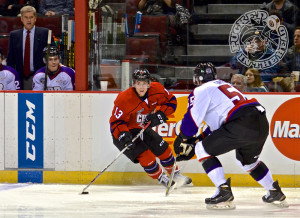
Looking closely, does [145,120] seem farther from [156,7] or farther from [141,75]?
[156,7]

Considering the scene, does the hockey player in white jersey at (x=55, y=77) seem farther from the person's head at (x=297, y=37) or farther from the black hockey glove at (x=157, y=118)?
the person's head at (x=297, y=37)

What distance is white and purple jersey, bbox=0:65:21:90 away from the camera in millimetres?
6227

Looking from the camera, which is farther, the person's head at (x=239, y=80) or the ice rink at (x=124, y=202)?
the person's head at (x=239, y=80)

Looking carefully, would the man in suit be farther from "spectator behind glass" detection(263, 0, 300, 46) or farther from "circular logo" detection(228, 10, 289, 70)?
"spectator behind glass" detection(263, 0, 300, 46)

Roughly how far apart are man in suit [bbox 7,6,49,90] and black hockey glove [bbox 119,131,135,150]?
119cm

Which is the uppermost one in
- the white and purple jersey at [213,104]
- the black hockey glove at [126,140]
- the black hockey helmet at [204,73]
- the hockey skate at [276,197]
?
the black hockey helmet at [204,73]

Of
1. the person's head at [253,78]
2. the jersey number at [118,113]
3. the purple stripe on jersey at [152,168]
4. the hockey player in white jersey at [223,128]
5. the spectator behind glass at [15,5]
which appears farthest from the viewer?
the spectator behind glass at [15,5]

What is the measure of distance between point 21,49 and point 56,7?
48cm

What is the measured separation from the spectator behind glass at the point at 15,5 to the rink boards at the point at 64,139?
2.62 ft

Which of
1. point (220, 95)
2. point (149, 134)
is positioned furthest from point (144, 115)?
point (220, 95)

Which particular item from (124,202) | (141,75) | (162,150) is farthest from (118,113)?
(124,202)

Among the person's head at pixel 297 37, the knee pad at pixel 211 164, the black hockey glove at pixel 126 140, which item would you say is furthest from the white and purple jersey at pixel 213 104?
the person's head at pixel 297 37

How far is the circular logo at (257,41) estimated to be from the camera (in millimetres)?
5906

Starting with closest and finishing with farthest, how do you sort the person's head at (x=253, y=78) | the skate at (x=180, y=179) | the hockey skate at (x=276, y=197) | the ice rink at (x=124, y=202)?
the ice rink at (x=124, y=202)
the hockey skate at (x=276, y=197)
the skate at (x=180, y=179)
the person's head at (x=253, y=78)
